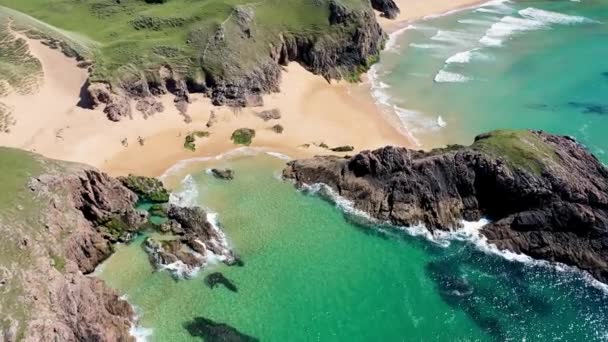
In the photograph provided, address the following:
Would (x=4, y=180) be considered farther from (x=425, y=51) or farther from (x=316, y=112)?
(x=425, y=51)

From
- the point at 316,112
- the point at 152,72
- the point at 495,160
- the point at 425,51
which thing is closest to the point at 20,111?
the point at 152,72

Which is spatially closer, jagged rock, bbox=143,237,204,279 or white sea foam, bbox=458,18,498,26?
jagged rock, bbox=143,237,204,279

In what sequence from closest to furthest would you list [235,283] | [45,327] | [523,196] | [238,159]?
1. [45,327]
2. [235,283]
3. [523,196]
4. [238,159]

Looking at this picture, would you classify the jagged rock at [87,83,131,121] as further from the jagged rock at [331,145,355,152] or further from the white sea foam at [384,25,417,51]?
the white sea foam at [384,25,417,51]

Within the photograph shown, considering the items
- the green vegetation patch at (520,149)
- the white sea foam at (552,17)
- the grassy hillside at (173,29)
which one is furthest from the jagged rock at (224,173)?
the white sea foam at (552,17)

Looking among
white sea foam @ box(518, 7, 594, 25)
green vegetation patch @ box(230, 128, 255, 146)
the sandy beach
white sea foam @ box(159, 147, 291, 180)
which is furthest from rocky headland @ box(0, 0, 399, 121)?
white sea foam @ box(518, 7, 594, 25)

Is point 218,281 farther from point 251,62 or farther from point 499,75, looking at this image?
point 499,75
